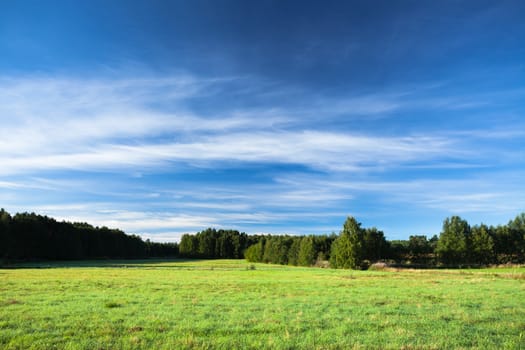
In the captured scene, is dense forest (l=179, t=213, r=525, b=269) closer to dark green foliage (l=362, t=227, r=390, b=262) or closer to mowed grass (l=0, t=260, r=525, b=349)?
dark green foliage (l=362, t=227, r=390, b=262)

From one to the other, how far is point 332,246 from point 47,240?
93.8m

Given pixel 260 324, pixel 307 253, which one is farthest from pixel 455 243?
pixel 260 324

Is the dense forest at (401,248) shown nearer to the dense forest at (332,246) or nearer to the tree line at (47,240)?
the dense forest at (332,246)

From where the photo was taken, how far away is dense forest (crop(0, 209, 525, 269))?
3375 inches

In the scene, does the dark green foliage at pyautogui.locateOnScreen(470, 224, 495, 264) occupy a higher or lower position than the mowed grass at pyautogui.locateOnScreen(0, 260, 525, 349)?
higher

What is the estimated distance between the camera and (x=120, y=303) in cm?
2089

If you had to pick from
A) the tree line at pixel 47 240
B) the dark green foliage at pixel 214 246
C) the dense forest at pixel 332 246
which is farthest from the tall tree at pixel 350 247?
the dark green foliage at pixel 214 246

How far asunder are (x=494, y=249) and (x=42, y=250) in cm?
13599

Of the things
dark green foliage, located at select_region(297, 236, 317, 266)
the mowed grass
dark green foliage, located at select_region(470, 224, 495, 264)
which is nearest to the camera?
the mowed grass

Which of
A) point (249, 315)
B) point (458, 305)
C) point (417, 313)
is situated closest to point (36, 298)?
point (249, 315)

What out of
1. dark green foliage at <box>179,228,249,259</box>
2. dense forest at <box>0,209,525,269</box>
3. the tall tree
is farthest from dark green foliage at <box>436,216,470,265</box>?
dark green foliage at <box>179,228,249,259</box>

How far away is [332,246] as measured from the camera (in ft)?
293

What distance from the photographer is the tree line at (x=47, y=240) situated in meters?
105

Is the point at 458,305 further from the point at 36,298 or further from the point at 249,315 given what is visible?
the point at 36,298
